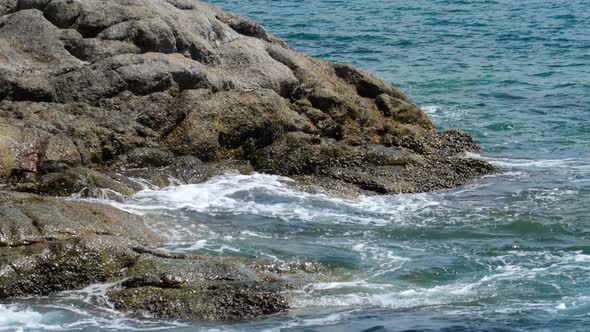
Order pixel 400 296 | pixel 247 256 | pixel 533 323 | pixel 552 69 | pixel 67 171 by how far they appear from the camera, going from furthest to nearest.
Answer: pixel 552 69 → pixel 67 171 → pixel 247 256 → pixel 400 296 → pixel 533 323

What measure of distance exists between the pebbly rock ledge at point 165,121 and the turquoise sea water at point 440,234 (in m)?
0.69

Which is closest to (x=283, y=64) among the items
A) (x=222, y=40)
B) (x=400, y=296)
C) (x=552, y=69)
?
(x=222, y=40)

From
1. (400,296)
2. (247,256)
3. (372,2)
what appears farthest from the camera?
(372,2)

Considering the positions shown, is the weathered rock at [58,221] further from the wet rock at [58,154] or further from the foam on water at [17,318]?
the wet rock at [58,154]

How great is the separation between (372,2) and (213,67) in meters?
28.7

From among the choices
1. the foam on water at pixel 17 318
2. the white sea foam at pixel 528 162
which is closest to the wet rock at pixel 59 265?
the foam on water at pixel 17 318

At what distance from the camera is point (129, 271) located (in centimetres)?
1305

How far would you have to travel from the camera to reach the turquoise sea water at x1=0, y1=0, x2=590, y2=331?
12.6 metres

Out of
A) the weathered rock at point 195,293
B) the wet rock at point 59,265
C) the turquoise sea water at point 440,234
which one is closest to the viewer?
the weathered rock at point 195,293

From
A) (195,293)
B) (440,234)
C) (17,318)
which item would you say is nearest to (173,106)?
(440,234)

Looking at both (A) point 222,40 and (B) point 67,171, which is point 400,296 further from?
(A) point 222,40

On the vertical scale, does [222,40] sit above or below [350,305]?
above

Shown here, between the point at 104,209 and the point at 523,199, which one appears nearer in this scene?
the point at 104,209

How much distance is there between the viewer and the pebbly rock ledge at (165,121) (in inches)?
585
